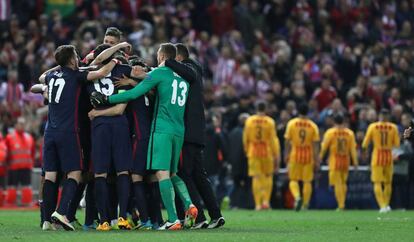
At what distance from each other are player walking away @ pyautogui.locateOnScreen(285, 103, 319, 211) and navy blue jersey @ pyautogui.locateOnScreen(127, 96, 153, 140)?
33.7ft

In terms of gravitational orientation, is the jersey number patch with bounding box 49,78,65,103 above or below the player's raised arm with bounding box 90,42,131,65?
below

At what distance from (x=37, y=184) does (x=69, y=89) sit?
40.4 ft

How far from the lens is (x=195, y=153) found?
16562 millimetres

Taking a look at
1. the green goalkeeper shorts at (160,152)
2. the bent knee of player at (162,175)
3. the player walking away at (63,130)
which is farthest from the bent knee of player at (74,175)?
the bent knee of player at (162,175)

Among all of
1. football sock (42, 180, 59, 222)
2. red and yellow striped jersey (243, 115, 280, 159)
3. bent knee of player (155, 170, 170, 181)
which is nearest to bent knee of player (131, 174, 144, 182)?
bent knee of player (155, 170, 170, 181)

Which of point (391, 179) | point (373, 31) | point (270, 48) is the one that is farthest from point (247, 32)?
point (391, 179)

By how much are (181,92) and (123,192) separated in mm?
1518

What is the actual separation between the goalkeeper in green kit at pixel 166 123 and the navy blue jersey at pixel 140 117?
19cm

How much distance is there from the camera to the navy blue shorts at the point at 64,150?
15.9 meters

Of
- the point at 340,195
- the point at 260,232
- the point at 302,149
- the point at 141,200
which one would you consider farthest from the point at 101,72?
the point at 340,195

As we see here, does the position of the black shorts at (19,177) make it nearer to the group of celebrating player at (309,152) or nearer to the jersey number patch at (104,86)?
the group of celebrating player at (309,152)

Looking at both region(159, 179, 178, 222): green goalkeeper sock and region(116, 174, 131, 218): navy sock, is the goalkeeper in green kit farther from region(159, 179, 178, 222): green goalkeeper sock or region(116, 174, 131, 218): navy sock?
region(116, 174, 131, 218): navy sock

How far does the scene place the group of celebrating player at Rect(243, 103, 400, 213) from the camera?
25.7 meters

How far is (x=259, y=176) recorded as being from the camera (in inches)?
1058
